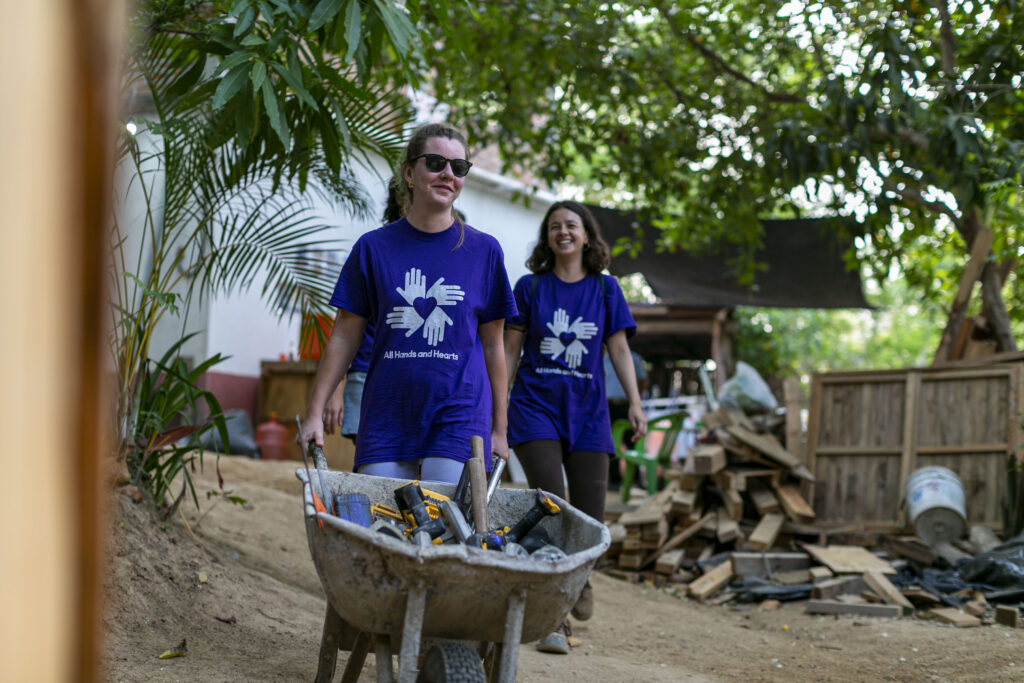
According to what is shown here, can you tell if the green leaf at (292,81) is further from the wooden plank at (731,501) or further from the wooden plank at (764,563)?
the wooden plank at (731,501)

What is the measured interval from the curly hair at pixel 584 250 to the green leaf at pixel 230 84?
1734 millimetres

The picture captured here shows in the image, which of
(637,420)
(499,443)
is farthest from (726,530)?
(499,443)

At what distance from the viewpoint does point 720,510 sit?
8328 mm

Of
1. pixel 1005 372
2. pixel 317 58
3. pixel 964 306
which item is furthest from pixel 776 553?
pixel 317 58

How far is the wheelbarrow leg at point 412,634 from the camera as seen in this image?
238cm

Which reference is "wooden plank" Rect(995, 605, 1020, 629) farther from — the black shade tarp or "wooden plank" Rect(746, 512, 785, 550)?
the black shade tarp

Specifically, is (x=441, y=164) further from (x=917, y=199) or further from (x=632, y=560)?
(x=917, y=199)

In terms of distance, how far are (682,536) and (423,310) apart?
543cm

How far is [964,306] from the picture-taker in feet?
28.0

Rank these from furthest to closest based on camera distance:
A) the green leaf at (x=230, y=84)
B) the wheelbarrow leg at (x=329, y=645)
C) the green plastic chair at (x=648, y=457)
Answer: the green plastic chair at (x=648, y=457) → the green leaf at (x=230, y=84) → the wheelbarrow leg at (x=329, y=645)

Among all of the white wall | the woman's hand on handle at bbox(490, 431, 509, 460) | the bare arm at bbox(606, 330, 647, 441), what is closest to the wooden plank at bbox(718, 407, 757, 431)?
the white wall

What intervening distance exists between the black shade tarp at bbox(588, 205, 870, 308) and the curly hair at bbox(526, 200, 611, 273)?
5467 millimetres

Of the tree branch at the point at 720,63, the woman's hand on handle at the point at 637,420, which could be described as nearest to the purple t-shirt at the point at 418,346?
the woman's hand on handle at the point at 637,420

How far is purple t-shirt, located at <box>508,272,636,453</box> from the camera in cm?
455
